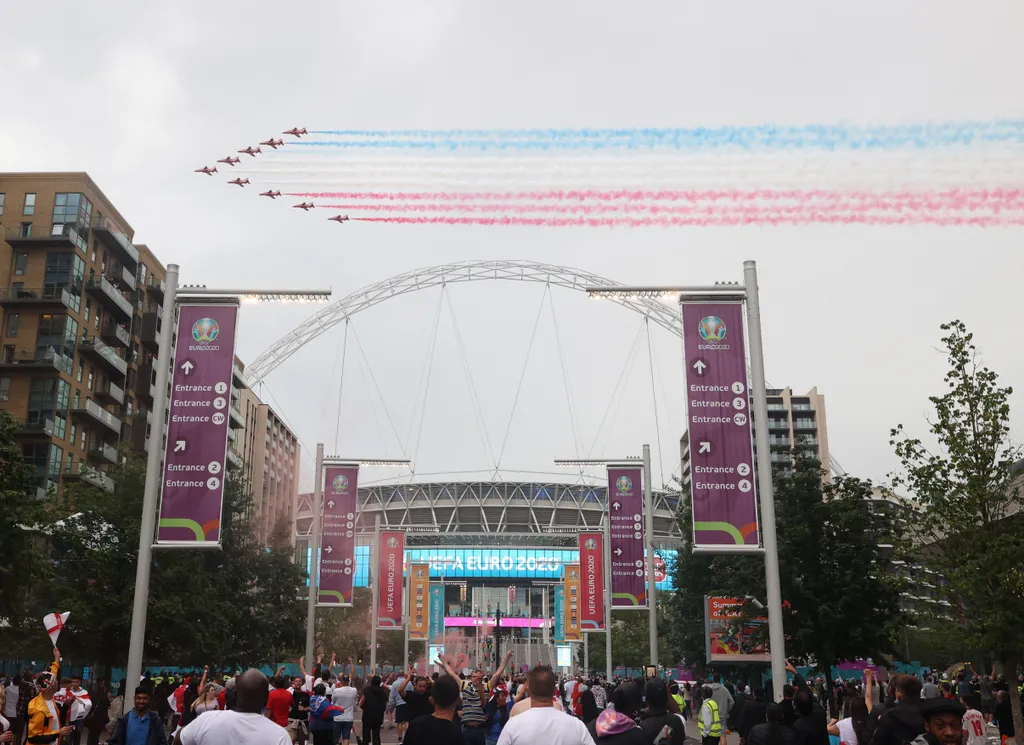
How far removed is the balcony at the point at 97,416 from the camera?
73.6 m

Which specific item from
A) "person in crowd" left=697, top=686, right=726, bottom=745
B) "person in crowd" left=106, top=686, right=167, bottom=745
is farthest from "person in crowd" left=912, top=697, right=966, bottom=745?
"person in crowd" left=697, top=686, right=726, bottom=745

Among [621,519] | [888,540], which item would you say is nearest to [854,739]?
[888,540]

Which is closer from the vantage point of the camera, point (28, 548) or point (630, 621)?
point (28, 548)

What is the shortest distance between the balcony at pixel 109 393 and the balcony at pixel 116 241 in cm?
1071

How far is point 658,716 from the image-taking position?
9.68 m

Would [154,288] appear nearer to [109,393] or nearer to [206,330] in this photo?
[109,393]

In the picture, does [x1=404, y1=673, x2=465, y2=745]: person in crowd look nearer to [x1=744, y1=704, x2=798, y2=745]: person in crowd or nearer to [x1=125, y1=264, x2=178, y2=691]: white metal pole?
[x1=744, y1=704, x2=798, y2=745]: person in crowd

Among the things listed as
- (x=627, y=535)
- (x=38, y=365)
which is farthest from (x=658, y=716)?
(x=38, y=365)

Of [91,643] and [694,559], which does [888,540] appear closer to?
[694,559]

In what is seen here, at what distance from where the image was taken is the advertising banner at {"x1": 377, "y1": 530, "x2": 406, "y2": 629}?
53250 mm

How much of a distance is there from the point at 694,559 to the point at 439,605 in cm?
4671

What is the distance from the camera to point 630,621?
87.4m

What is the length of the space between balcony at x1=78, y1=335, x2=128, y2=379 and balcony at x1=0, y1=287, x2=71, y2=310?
3.39m

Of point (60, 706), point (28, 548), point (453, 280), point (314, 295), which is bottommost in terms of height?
point (60, 706)
